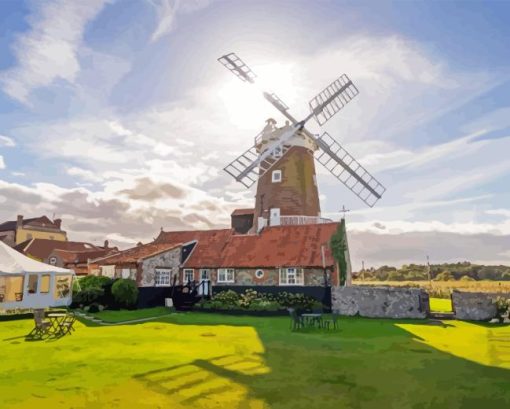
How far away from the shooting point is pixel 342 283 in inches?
1066

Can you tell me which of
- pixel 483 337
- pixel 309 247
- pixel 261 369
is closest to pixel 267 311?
pixel 309 247

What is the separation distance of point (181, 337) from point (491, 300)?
16.9 m

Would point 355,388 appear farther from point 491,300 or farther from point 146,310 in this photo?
point 146,310

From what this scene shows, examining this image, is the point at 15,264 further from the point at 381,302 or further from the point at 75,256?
the point at 75,256

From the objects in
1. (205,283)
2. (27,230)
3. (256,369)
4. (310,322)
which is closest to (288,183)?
(205,283)

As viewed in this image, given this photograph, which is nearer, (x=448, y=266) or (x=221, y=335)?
(x=221, y=335)

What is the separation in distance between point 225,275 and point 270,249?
12.5 ft

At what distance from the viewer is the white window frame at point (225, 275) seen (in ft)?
93.1

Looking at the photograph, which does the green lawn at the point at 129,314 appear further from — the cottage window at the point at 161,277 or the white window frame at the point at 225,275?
the white window frame at the point at 225,275

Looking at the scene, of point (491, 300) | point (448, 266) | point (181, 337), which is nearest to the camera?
point (181, 337)

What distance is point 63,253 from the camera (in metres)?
48.0

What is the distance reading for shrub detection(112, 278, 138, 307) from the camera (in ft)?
79.7

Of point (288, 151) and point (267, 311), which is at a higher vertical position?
point (288, 151)

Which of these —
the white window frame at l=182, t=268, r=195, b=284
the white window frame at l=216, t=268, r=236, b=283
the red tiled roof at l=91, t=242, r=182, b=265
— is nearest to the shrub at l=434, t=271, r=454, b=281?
the white window frame at l=216, t=268, r=236, b=283
